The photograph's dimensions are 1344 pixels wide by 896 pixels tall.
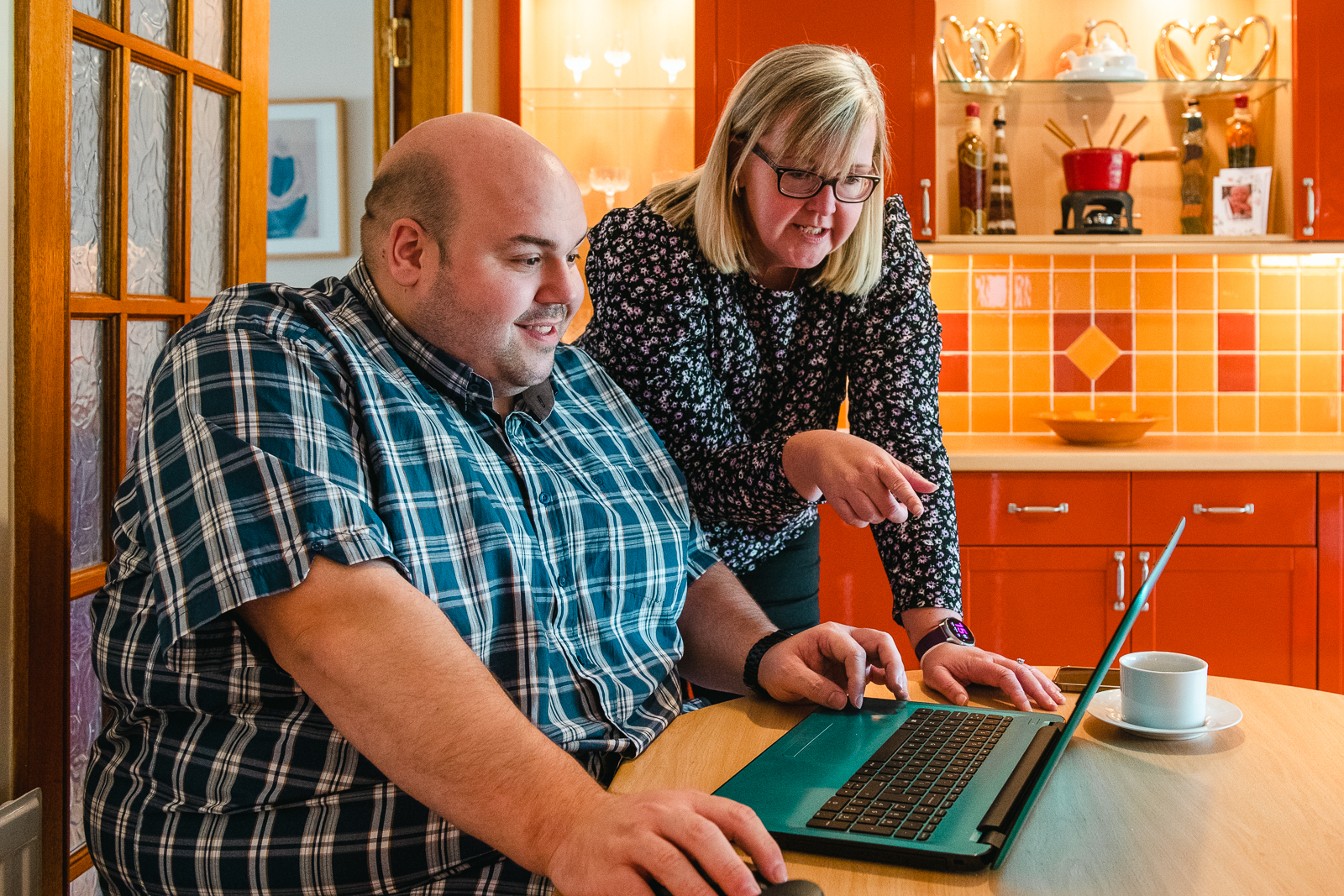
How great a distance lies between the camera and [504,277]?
121 centimetres

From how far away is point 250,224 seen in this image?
191 cm

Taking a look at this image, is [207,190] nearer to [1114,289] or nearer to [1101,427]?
[1101,427]

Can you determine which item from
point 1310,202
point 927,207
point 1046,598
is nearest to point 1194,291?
point 1310,202

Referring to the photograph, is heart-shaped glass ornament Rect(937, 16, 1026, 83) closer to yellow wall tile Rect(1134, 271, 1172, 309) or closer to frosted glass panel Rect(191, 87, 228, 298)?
yellow wall tile Rect(1134, 271, 1172, 309)

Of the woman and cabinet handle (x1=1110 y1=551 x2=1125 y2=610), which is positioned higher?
the woman

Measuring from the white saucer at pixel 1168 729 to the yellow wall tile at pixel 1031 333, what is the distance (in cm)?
246

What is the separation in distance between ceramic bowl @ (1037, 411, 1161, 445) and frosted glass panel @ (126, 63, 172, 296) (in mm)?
2329

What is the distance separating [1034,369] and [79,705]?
2819 mm

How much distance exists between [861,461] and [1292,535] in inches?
83.0

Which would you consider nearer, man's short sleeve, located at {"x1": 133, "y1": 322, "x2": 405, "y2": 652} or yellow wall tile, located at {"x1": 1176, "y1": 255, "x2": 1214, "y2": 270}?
man's short sleeve, located at {"x1": 133, "y1": 322, "x2": 405, "y2": 652}

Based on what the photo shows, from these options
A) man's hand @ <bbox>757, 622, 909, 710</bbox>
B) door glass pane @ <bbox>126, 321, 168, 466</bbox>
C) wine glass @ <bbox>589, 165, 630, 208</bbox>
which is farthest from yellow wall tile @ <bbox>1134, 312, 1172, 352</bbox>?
door glass pane @ <bbox>126, 321, 168, 466</bbox>

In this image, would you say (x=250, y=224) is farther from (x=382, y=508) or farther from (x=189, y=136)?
(x=382, y=508)

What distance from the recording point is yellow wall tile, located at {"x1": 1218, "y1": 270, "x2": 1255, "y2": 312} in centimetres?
345

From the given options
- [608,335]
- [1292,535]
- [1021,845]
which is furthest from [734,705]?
[1292,535]
